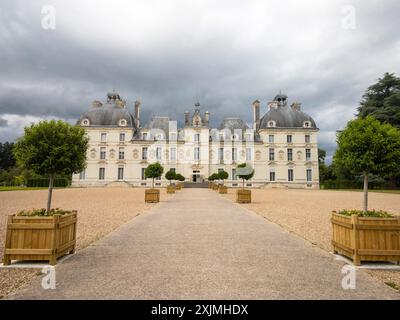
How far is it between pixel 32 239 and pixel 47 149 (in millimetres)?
2625

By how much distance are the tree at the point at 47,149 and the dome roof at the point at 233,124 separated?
43.9 m

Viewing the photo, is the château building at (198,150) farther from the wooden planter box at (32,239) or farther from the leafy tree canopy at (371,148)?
the wooden planter box at (32,239)

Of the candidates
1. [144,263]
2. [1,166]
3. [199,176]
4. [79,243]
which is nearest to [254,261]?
[144,263]

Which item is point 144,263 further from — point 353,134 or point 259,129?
point 259,129

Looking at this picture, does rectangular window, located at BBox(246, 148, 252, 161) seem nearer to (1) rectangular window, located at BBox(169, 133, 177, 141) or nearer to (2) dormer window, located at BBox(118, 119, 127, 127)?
(1) rectangular window, located at BBox(169, 133, 177, 141)

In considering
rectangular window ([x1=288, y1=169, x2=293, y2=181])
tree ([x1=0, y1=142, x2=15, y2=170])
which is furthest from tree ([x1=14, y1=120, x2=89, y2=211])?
tree ([x1=0, y1=142, x2=15, y2=170])

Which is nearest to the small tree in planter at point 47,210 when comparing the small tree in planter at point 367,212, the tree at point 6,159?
the small tree in planter at point 367,212

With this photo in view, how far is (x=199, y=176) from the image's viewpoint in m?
48.2

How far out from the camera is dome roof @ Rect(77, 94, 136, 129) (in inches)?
1884

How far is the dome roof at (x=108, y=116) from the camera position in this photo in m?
47.9

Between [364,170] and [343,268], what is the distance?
3.13m

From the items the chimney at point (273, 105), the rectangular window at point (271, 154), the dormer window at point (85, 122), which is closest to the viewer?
the dormer window at point (85, 122)

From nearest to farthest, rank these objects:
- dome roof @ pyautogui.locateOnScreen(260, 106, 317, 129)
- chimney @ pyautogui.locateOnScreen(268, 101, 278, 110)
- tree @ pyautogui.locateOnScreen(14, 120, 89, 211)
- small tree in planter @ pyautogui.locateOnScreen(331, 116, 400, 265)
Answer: small tree in planter @ pyautogui.locateOnScreen(331, 116, 400, 265) → tree @ pyautogui.locateOnScreen(14, 120, 89, 211) → dome roof @ pyautogui.locateOnScreen(260, 106, 317, 129) → chimney @ pyautogui.locateOnScreen(268, 101, 278, 110)

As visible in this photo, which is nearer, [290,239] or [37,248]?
[37,248]
